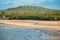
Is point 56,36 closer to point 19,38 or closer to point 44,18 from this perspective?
point 44,18

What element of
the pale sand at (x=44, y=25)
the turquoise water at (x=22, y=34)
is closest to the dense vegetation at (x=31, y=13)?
the pale sand at (x=44, y=25)

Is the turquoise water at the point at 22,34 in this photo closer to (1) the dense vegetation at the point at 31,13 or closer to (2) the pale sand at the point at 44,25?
(2) the pale sand at the point at 44,25

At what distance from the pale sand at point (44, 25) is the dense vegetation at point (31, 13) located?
0.34 feet

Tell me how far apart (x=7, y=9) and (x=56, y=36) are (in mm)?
1186

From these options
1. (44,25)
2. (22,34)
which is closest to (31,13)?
(44,25)

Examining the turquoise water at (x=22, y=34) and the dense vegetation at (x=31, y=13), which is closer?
the turquoise water at (x=22, y=34)

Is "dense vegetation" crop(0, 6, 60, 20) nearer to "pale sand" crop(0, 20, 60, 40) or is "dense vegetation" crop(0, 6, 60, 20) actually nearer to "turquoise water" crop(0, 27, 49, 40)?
"pale sand" crop(0, 20, 60, 40)

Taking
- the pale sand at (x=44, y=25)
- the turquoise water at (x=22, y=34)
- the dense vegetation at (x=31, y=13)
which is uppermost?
the dense vegetation at (x=31, y=13)

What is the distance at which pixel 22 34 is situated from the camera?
11.4ft

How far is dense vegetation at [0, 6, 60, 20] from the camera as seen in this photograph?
3.49 metres

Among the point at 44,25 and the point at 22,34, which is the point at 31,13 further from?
the point at 22,34

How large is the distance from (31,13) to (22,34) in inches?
18.9

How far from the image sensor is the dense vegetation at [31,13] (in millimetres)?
3486

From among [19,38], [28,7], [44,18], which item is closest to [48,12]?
[44,18]
